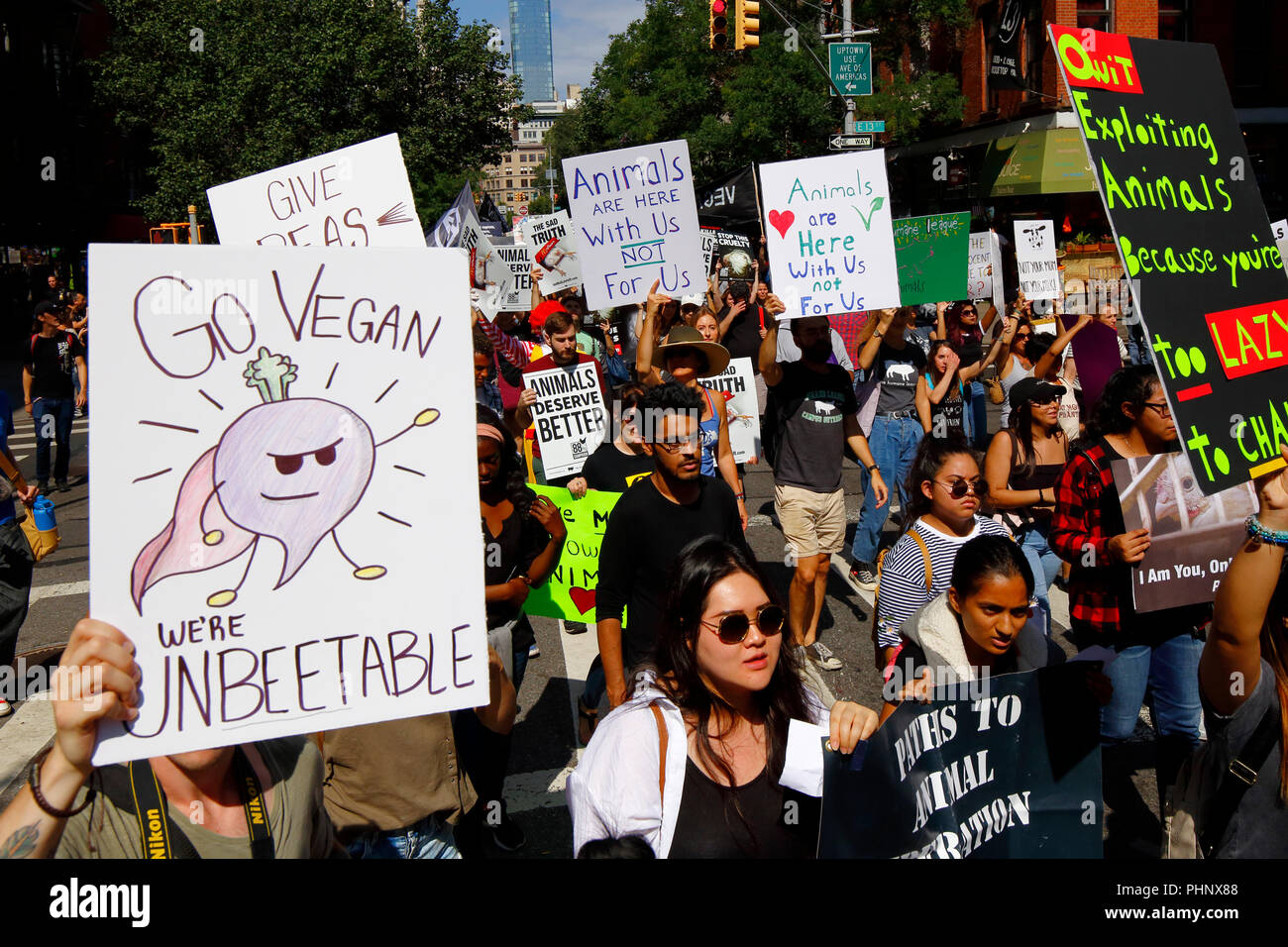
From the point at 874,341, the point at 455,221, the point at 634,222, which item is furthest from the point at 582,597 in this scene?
the point at 455,221

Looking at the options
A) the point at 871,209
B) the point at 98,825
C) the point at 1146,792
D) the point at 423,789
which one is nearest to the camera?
the point at 98,825

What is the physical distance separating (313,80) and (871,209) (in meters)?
32.7

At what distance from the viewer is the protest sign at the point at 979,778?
242 cm

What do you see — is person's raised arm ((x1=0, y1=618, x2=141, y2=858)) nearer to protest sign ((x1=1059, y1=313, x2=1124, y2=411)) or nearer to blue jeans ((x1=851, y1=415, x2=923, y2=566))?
protest sign ((x1=1059, y1=313, x2=1124, y2=411))

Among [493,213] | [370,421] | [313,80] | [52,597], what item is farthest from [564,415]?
[313,80]

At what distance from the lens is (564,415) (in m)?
8.38

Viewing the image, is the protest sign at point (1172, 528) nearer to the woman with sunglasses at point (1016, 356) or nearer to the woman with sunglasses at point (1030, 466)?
the woman with sunglasses at point (1030, 466)

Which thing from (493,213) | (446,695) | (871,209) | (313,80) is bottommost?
(446,695)

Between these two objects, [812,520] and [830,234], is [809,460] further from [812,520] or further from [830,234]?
[830,234]

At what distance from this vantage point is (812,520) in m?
6.45

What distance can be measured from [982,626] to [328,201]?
2.92 m

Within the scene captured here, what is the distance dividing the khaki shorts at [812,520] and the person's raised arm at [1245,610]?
3724 millimetres

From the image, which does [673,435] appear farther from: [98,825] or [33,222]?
[33,222]

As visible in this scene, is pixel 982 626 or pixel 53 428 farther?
pixel 53 428
